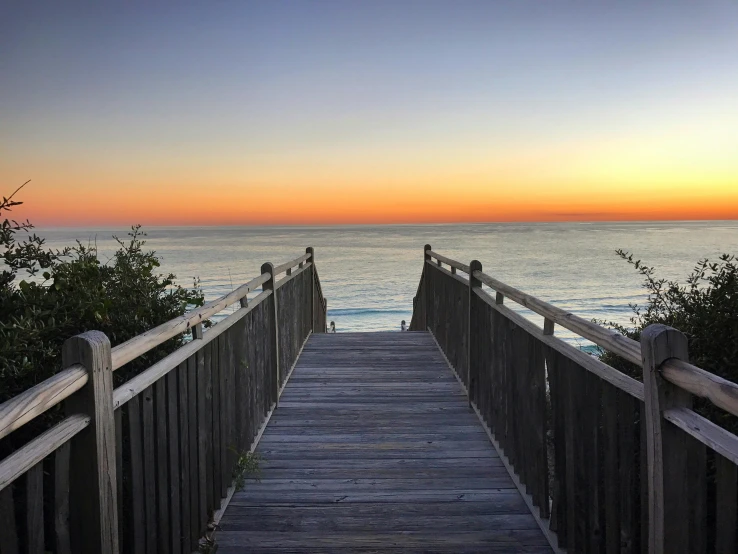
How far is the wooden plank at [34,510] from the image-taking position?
1418 millimetres

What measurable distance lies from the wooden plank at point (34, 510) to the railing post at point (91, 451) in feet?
0.63

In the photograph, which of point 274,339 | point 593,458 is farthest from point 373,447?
point 593,458

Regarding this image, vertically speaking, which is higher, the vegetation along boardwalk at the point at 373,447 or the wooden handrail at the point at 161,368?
the wooden handrail at the point at 161,368

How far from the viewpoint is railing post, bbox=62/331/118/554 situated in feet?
5.33

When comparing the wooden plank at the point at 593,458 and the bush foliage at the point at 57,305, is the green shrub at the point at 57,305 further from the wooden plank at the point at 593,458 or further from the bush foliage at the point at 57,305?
the wooden plank at the point at 593,458

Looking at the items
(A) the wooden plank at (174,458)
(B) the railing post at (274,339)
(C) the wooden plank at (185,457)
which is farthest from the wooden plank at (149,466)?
(B) the railing post at (274,339)

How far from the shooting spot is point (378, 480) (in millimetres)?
3691

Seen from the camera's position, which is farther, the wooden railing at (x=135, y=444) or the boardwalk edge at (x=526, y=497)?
the boardwalk edge at (x=526, y=497)

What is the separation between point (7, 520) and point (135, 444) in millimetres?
755

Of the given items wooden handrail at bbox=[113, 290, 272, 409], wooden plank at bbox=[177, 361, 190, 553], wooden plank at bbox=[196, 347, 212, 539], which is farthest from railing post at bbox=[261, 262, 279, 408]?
wooden plank at bbox=[177, 361, 190, 553]

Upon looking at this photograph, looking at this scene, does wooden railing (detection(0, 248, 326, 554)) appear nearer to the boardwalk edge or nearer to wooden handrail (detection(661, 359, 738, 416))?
wooden handrail (detection(661, 359, 738, 416))

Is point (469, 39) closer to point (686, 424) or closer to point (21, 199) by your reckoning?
point (21, 199)

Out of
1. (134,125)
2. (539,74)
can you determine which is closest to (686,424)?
(539,74)

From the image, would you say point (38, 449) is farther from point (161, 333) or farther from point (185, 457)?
point (185, 457)
